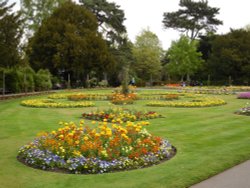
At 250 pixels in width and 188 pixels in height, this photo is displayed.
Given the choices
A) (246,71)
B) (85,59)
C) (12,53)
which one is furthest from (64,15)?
(246,71)

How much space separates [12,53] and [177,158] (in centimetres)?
1838

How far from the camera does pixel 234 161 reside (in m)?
6.99

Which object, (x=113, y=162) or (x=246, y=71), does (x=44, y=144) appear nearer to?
(x=113, y=162)

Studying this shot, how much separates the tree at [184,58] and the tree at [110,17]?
340 inches

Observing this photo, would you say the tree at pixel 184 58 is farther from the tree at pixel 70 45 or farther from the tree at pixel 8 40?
the tree at pixel 8 40

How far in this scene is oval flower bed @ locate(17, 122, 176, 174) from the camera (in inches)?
252

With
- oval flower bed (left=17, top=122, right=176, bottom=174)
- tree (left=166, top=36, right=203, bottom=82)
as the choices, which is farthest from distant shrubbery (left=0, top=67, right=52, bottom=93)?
tree (left=166, top=36, right=203, bottom=82)

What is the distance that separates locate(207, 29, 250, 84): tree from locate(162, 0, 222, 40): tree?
28.9 ft

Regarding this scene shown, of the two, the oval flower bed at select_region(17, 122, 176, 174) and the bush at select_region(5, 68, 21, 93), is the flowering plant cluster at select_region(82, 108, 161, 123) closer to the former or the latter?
the oval flower bed at select_region(17, 122, 176, 174)

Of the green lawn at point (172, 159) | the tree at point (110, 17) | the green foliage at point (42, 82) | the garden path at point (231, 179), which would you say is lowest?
the garden path at point (231, 179)

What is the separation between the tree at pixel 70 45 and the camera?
3922cm

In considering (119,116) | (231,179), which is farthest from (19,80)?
(231,179)

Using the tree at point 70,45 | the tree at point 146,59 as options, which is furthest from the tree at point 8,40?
the tree at point 146,59

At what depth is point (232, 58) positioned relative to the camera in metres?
45.9
